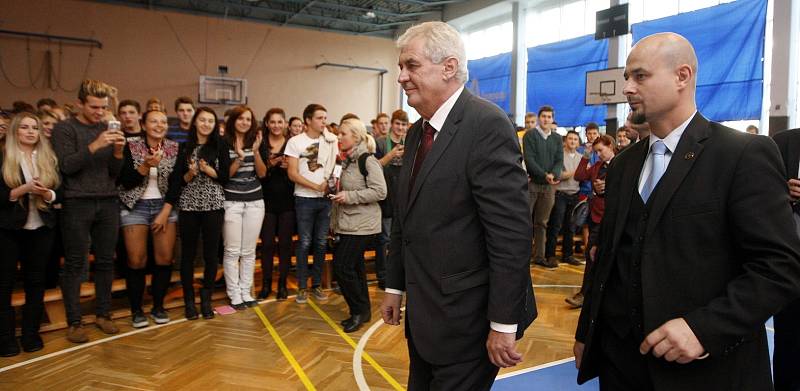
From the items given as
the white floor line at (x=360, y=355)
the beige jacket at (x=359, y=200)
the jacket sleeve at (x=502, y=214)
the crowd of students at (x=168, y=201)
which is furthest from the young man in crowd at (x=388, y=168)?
the jacket sleeve at (x=502, y=214)

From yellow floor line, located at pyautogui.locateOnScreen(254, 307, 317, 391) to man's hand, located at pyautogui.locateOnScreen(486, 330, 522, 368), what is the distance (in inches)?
73.3

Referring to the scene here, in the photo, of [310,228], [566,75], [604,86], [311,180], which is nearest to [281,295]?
[310,228]

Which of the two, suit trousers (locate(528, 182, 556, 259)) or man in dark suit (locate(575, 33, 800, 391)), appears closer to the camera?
man in dark suit (locate(575, 33, 800, 391))

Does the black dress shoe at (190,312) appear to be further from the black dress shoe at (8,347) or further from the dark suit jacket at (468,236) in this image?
the dark suit jacket at (468,236)

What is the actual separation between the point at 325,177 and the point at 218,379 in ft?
7.31

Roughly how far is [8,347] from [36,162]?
133 centimetres

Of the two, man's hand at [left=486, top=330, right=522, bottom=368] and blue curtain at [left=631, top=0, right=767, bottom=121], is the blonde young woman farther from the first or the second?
blue curtain at [left=631, top=0, right=767, bottom=121]

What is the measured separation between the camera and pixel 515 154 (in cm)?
170

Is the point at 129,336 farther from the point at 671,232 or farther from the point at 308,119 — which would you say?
the point at 671,232

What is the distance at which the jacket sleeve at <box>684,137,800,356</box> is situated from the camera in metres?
1.28

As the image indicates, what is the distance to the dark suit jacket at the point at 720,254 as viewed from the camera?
1.28 m

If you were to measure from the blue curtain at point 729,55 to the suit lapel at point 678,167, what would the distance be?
8.49 meters

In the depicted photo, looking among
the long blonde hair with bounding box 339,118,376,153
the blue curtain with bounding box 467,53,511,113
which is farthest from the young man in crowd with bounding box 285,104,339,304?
the blue curtain with bounding box 467,53,511,113

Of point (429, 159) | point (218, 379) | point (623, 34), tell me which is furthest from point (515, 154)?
point (623, 34)
